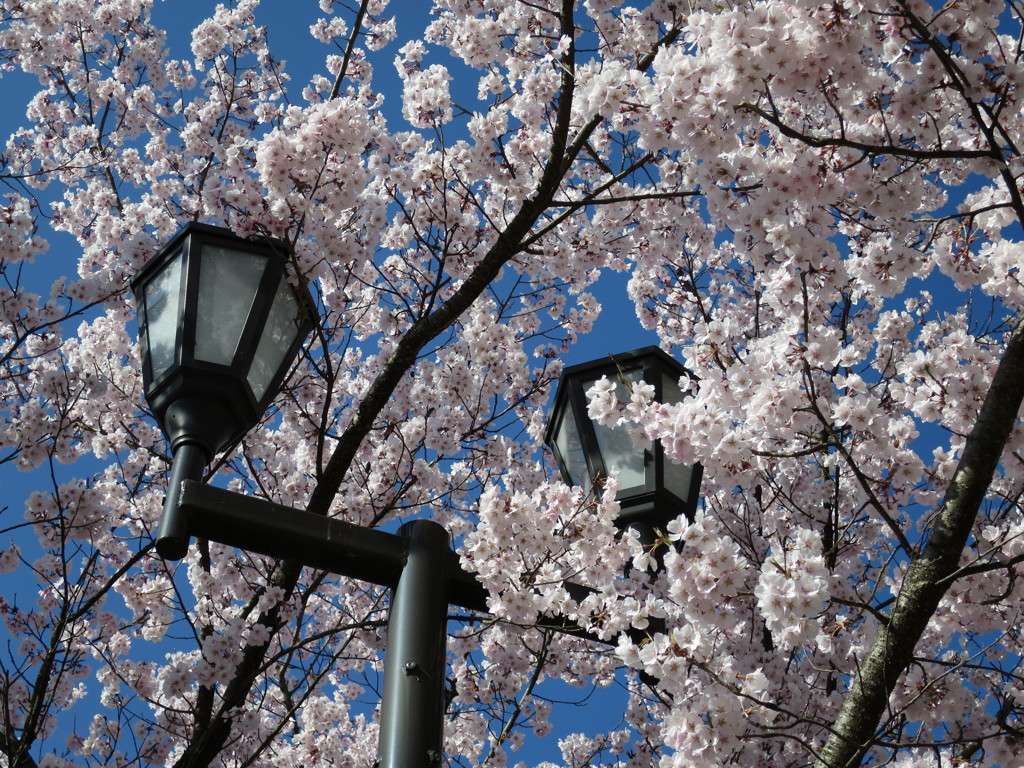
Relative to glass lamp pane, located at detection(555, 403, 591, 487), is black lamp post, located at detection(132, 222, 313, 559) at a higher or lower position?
lower

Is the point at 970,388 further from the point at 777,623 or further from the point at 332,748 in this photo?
the point at 332,748

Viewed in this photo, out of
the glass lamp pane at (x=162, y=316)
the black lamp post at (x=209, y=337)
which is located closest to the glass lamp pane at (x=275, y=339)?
the black lamp post at (x=209, y=337)

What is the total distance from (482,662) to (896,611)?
14.4ft

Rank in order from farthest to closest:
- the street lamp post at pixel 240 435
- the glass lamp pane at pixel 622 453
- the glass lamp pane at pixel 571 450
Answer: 1. the glass lamp pane at pixel 571 450
2. the glass lamp pane at pixel 622 453
3. the street lamp post at pixel 240 435

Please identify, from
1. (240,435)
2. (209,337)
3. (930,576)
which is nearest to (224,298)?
(209,337)

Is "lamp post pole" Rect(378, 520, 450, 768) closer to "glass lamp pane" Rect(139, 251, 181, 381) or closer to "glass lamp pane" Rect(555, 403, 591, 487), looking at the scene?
"glass lamp pane" Rect(139, 251, 181, 381)

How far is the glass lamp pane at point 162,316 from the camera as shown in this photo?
9.42 feet

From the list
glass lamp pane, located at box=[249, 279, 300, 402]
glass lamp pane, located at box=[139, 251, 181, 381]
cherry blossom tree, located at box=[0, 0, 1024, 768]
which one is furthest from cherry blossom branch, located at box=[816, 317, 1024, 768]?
glass lamp pane, located at box=[139, 251, 181, 381]

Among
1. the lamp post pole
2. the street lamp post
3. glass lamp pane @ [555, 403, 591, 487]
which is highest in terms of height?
glass lamp pane @ [555, 403, 591, 487]

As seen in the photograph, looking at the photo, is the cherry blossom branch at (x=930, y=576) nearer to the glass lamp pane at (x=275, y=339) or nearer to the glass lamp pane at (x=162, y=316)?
the glass lamp pane at (x=275, y=339)

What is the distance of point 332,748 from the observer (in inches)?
364

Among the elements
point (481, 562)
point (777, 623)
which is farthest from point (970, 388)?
point (481, 562)

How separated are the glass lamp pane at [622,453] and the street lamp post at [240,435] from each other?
1.79 feet

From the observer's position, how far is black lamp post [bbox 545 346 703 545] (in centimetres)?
352
